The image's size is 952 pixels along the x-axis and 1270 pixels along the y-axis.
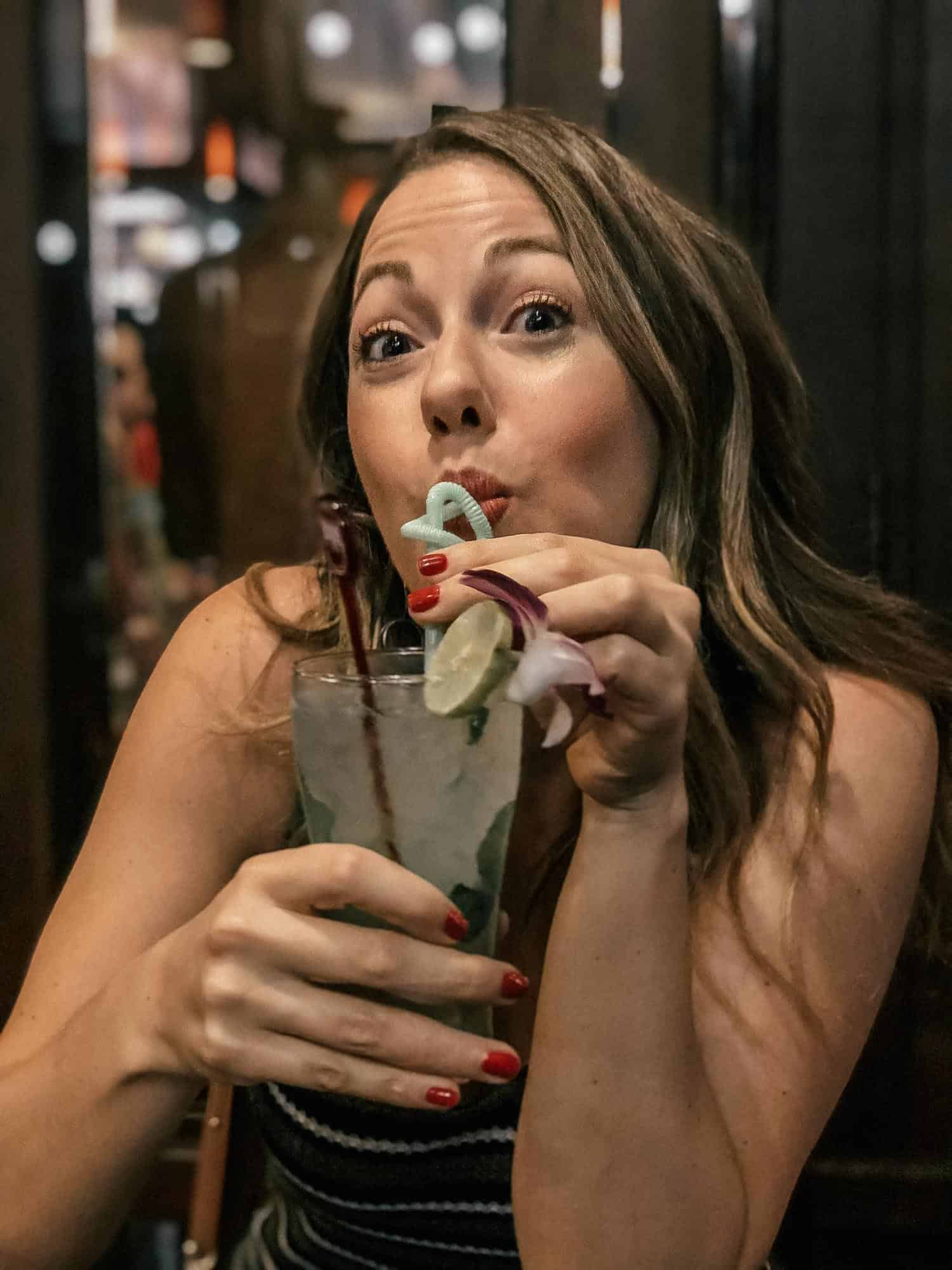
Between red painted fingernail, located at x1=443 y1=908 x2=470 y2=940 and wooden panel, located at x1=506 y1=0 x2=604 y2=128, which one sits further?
wooden panel, located at x1=506 y1=0 x2=604 y2=128

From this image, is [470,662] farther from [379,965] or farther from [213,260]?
[213,260]

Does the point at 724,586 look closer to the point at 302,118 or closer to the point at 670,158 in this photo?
the point at 670,158

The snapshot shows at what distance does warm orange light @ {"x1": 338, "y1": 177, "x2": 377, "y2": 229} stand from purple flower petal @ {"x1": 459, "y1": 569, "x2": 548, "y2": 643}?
1585 mm

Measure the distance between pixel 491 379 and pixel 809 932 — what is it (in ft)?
2.16

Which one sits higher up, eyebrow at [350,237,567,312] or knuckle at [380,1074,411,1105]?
eyebrow at [350,237,567,312]

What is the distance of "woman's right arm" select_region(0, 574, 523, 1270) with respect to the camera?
874mm

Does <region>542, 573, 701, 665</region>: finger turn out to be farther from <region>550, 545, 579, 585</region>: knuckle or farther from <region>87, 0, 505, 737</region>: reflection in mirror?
<region>87, 0, 505, 737</region>: reflection in mirror

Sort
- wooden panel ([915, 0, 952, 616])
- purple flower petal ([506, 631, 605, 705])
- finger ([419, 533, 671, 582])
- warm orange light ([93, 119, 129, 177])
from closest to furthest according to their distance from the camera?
1. purple flower petal ([506, 631, 605, 705])
2. finger ([419, 533, 671, 582])
3. wooden panel ([915, 0, 952, 616])
4. warm orange light ([93, 119, 129, 177])

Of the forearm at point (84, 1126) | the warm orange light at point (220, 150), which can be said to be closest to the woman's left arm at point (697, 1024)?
the forearm at point (84, 1126)

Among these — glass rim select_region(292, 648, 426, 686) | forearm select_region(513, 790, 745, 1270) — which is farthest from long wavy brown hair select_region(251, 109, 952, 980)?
glass rim select_region(292, 648, 426, 686)

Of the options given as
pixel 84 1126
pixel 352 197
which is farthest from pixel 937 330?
pixel 84 1126

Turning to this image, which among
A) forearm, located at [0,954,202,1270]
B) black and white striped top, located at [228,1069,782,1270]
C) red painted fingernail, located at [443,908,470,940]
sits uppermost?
red painted fingernail, located at [443,908,470,940]

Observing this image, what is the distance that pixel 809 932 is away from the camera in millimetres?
1267

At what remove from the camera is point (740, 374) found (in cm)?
146
